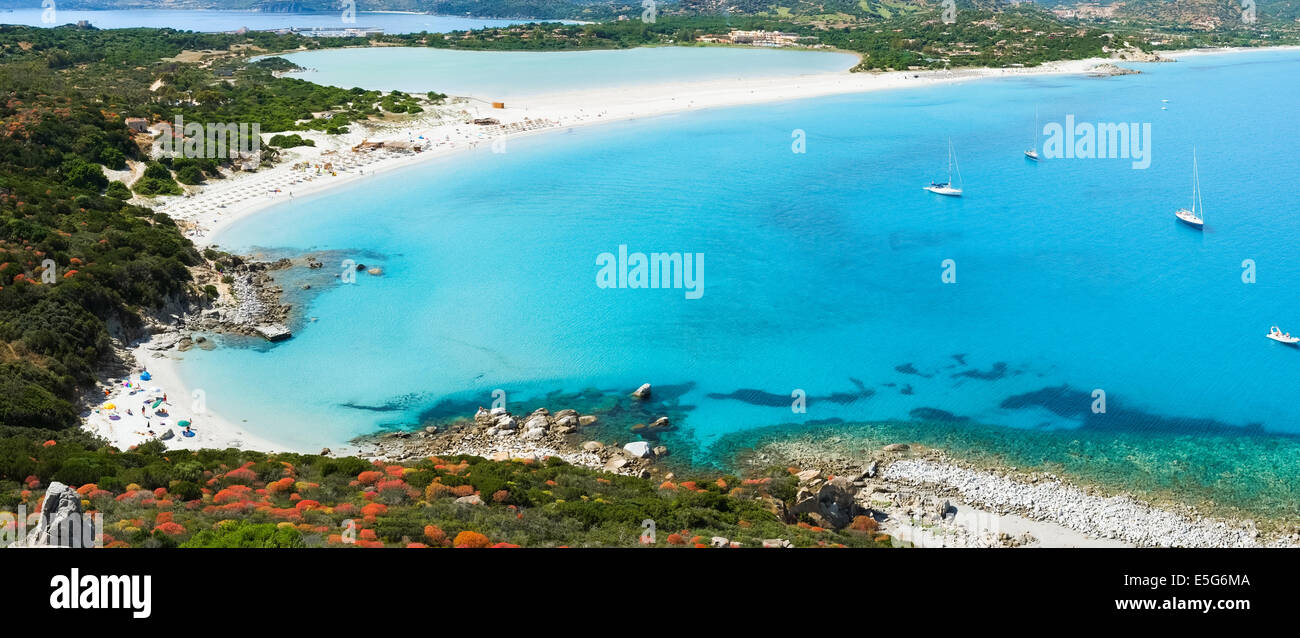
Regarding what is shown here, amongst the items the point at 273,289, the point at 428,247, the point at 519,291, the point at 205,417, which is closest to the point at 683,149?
the point at 428,247

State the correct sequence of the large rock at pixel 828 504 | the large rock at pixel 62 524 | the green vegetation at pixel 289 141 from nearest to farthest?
the large rock at pixel 62 524 → the large rock at pixel 828 504 → the green vegetation at pixel 289 141

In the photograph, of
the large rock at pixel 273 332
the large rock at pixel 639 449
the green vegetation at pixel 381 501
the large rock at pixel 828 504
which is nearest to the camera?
the green vegetation at pixel 381 501

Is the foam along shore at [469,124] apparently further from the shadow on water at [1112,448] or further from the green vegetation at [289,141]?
the shadow on water at [1112,448]

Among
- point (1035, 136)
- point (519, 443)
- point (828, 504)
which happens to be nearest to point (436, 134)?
point (519, 443)

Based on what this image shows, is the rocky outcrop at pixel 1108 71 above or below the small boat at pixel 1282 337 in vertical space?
above

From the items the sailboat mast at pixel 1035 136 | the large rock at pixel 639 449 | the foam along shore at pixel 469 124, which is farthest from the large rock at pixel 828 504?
the sailboat mast at pixel 1035 136

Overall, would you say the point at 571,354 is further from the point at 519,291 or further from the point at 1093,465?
the point at 1093,465

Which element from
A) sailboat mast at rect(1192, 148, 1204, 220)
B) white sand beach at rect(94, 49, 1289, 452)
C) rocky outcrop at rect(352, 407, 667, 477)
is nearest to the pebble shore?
rocky outcrop at rect(352, 407, 667, 477)
